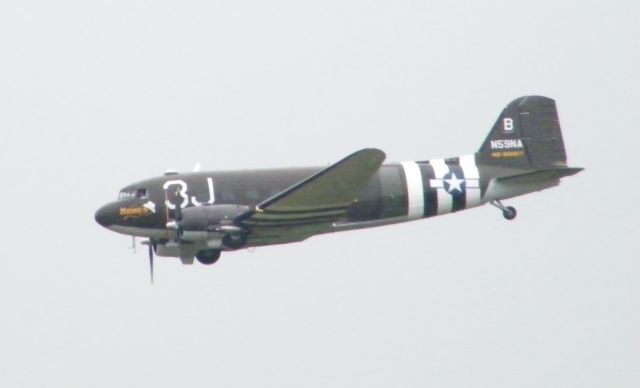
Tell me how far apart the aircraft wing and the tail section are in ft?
14.9

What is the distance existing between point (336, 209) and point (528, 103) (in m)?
6.22

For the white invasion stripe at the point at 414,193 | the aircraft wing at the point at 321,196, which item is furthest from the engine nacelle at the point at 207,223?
the white invasion stripe at the point at 414,193

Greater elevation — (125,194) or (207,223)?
(125,194)

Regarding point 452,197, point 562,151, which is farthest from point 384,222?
point 562,151

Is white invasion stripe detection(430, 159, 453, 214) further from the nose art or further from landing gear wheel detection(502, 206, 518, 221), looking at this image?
the nose art

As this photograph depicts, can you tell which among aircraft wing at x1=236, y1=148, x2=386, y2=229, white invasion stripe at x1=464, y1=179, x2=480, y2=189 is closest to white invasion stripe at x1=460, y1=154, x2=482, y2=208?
white invasion stripe at x1=464, y1=179, x2=480, y2=189

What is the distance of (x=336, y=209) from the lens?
108ft

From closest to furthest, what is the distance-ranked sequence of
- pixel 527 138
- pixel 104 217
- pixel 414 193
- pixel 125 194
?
pixel 104 217
pixel 125 194
pixel 414 193
pixel 527 138

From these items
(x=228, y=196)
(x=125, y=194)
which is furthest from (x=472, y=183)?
(x=125, y=194)

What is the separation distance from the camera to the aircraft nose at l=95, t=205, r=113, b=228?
111 feet

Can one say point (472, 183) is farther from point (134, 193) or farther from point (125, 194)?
point (125, 194)

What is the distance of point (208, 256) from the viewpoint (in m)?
34.8

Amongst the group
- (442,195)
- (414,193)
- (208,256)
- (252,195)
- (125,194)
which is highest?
(125,194)

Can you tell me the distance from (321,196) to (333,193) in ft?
0.88
